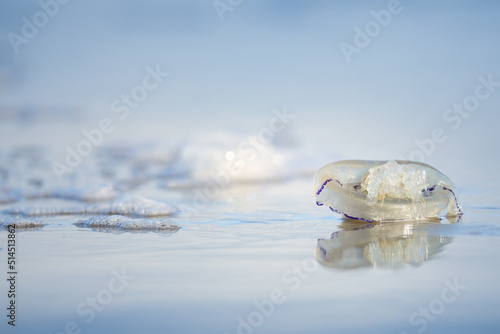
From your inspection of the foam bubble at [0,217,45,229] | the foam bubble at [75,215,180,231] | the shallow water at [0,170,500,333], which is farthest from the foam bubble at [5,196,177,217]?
the shallow water at [0,170,500,333]

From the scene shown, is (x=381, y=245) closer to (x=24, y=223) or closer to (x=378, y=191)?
(x=378, y=191)

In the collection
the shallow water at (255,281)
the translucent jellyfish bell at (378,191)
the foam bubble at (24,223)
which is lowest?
the shallow water at (255,281)

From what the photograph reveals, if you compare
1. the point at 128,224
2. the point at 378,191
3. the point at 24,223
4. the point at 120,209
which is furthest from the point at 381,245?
the point at 120,209

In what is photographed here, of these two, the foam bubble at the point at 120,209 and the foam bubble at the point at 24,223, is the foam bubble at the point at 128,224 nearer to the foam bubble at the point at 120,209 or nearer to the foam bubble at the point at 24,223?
the foam bubble at the point at 24,223

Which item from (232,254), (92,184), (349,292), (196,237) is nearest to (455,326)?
(349,292)

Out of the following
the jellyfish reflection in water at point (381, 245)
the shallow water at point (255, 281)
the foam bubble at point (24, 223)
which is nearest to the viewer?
the shallow water at point (255, 281)

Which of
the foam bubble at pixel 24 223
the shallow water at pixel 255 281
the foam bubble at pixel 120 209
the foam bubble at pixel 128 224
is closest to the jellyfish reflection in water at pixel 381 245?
the shallow water at pixel 255 281

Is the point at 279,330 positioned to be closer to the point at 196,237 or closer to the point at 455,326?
the point at 455,326
